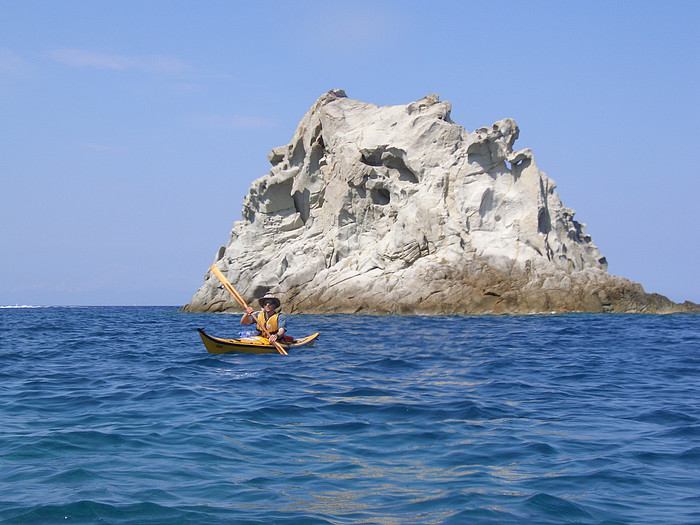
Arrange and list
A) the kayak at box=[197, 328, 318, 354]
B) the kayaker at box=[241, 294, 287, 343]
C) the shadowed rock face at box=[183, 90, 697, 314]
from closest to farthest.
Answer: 1. the kayak at box=[197, 328, 318, 354]
2. the kayaker at box=[241, 294, 287, 343]
3. the shadowed rock face at box=[183, 90, 697, 314]

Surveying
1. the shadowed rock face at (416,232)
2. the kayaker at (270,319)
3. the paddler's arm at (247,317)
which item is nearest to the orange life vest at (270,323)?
the kayaker at (270,319)

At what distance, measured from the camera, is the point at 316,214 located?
1722 inches

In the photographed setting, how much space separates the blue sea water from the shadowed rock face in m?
20.3

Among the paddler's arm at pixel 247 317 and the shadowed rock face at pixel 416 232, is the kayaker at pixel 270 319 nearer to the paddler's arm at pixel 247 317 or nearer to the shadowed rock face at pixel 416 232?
the paddler's arm at pixel 247 317

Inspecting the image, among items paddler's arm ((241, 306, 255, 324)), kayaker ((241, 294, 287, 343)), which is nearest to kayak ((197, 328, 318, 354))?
kayaker ((241, 294, 287, 343))

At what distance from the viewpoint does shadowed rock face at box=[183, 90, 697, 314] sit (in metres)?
33.4

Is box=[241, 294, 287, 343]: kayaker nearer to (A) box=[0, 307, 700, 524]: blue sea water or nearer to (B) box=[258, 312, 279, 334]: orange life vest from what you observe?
(B) box=[258, 312, 279, 334]: orange life vest

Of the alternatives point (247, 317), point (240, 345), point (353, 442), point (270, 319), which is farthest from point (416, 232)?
point (353, 442)

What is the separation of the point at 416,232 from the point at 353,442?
2973cm

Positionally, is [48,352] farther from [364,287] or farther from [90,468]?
[364,287]

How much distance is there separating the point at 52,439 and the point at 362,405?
376cm

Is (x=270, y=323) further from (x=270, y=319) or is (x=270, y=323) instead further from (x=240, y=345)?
(x=240, y=345)

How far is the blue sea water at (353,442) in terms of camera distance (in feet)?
16.0

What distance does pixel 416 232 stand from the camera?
35969 millimetres
